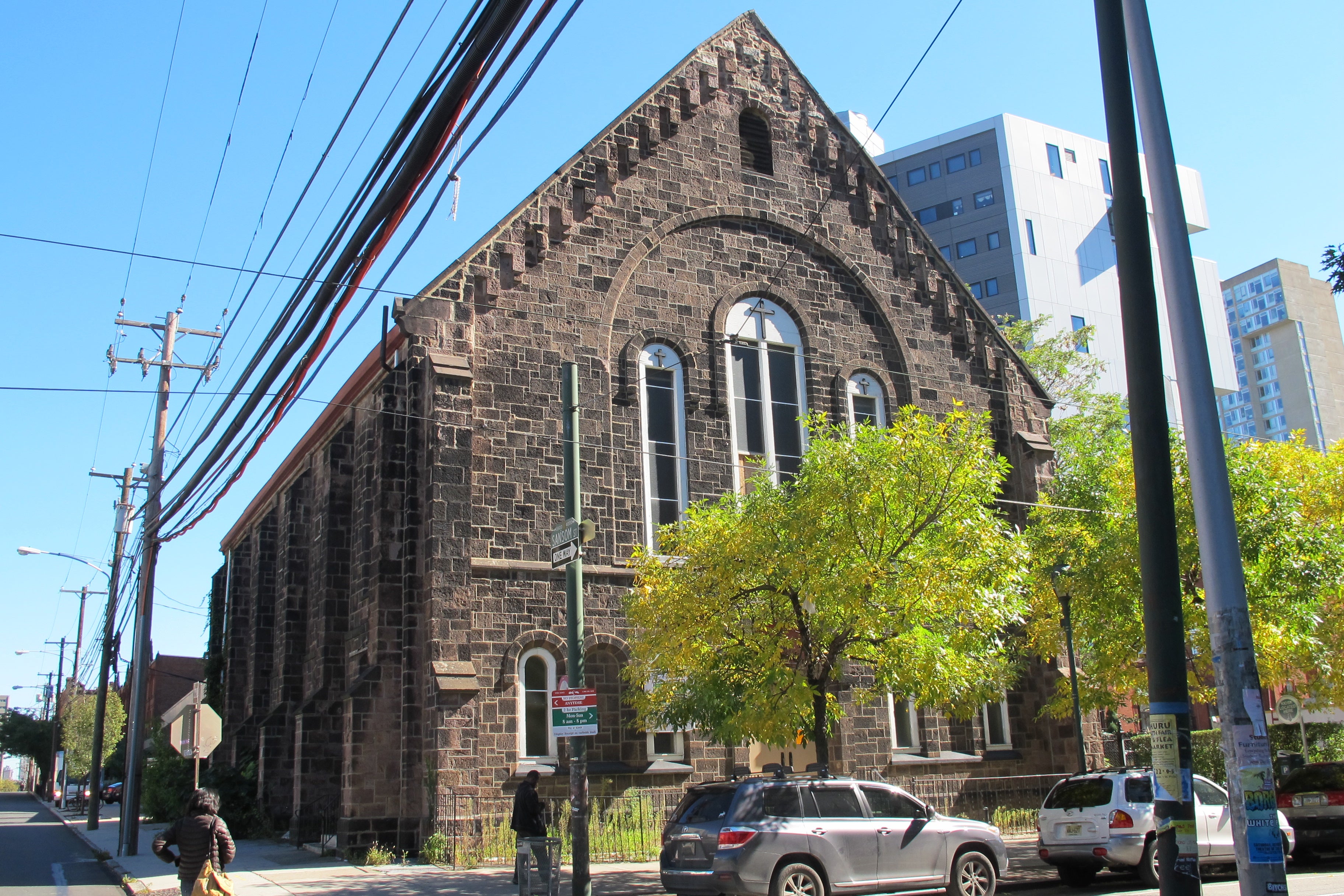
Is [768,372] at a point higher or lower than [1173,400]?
lower

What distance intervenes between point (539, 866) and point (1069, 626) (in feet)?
36.5

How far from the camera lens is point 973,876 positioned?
13750 mm

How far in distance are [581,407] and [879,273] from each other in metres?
8.51

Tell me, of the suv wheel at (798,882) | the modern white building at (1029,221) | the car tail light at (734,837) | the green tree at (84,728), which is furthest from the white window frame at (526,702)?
the green tree at (84,728)

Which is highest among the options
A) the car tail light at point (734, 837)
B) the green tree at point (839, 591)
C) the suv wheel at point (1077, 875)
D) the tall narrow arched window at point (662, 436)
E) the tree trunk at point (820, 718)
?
the tall narrow arched window at point (662, 436)

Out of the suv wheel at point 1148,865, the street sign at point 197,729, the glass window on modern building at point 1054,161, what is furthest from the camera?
the glass window on modern building at point 1054,161

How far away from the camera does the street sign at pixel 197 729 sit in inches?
680

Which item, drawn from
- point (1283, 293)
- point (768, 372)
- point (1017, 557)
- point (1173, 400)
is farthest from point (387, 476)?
point (1283, 293)

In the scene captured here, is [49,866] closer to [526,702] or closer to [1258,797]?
[526,702]

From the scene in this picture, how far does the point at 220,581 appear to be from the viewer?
36.2 m

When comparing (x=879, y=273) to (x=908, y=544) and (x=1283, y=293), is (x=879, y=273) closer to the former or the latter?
(x=908, y=544)

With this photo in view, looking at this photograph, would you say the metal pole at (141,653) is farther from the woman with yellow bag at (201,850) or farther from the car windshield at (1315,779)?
the car windshield at (1315,779)

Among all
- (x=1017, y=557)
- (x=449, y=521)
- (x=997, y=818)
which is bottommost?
(x=997, y=818)

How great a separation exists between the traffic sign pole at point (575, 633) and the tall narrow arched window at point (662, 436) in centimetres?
757
